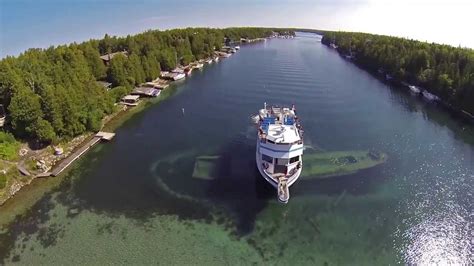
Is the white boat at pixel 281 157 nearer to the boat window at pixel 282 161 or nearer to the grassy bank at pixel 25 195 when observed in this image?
the boat window at pixel 282 161

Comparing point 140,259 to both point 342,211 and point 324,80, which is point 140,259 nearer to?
point 342,211

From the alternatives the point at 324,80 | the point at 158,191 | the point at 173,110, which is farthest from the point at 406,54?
the point at 158,191

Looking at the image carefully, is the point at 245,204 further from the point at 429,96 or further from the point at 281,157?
the point at 429,96

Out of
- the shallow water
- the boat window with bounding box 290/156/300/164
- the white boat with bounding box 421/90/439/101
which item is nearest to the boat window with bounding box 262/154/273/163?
the boat window with bounding box 290/156/300/164

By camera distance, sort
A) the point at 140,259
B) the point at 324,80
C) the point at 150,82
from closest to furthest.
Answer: the point at 140,259 → the point at 150,82 → the point at 324,80

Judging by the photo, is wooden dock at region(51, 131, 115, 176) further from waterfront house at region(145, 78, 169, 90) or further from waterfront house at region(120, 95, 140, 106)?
waterfront house at region(145, 78, 169, 90)

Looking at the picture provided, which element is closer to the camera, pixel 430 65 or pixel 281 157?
pixel 281 157

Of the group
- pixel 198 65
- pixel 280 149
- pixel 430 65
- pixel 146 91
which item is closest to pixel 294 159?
pixel 280 149
